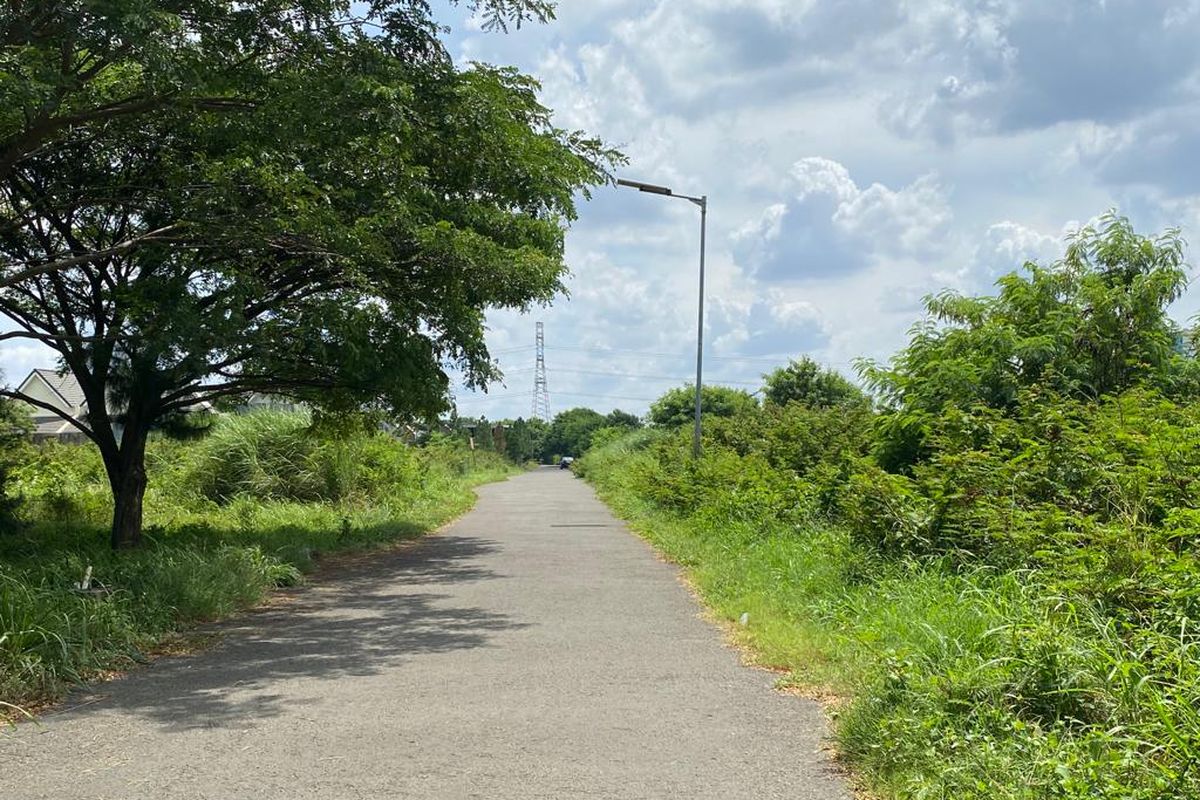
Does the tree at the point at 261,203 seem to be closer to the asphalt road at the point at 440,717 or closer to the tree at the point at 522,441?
the asphalt road at the point at 440,717

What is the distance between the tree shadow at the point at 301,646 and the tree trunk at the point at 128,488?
2.81 metres

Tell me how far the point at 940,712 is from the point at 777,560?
21.9 ft

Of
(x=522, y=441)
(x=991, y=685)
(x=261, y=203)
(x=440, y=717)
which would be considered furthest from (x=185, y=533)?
(x=522, y=441)

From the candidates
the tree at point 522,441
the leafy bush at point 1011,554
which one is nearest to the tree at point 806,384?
the leafy bush at point 1011,554

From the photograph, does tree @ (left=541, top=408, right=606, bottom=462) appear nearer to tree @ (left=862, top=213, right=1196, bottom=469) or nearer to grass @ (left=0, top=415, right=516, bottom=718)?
grass @ (left=0, top=415, right=516, bottom=718)

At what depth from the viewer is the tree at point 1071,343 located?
11.2 metres

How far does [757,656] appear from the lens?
26.2 ft

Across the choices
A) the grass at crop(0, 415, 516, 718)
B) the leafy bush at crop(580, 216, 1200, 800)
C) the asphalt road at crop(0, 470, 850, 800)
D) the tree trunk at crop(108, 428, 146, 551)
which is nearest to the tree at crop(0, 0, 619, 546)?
the tree trunk at crop(108, 428, 146, 551)

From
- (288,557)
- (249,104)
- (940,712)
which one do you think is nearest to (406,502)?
(288,557)

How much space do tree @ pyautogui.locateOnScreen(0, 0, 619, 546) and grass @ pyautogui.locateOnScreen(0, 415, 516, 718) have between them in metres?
2.27

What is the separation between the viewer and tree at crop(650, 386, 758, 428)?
46.7m

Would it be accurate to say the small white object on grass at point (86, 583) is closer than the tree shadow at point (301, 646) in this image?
No

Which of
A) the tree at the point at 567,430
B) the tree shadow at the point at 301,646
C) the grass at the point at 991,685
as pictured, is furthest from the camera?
the tree at the point at 567,430

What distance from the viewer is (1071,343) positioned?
450 inches
